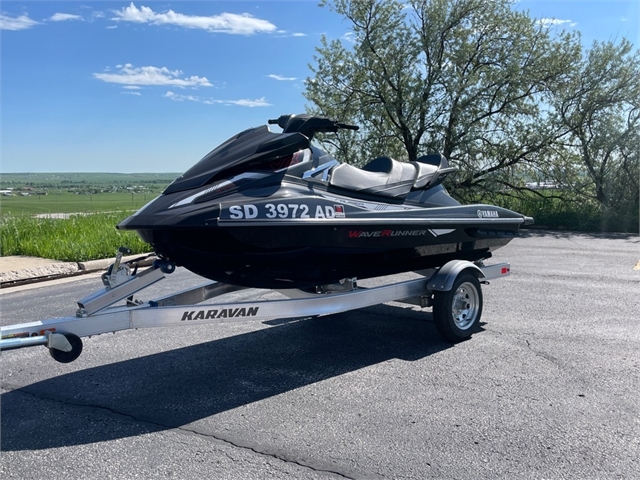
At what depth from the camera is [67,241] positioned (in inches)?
466

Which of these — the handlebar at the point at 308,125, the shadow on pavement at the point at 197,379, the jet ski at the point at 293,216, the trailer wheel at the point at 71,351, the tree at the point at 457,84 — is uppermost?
the tree at the point at 457,84

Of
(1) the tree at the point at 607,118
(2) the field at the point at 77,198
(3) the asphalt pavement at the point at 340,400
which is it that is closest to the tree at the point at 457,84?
(1) the tree at the point at 607,118

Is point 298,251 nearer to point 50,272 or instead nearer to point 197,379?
point 197,379

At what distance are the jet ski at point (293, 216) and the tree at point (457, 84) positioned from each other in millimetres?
12592

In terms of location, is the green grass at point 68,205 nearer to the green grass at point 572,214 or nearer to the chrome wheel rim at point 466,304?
the green grass at point 572,214

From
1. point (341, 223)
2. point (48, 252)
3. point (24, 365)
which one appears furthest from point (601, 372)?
point (48, 252)

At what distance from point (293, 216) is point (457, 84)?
14.2 metres

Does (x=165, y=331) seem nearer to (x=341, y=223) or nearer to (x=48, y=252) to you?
(x=341, y=223)

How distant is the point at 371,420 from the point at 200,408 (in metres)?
1.19

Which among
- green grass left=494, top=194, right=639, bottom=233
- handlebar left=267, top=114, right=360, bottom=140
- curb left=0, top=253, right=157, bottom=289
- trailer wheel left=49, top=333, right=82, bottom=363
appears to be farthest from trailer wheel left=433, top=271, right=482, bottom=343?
green grass left=494, top=194, right=639, bottom=233

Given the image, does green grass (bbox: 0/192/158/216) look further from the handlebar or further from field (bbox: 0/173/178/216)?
the handlebar

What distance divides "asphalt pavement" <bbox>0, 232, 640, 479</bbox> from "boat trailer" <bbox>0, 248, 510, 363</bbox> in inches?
14.9

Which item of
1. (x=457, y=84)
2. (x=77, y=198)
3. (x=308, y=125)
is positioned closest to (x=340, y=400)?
(x=308, y=125)

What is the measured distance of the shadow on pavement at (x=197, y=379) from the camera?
12.9 feet
